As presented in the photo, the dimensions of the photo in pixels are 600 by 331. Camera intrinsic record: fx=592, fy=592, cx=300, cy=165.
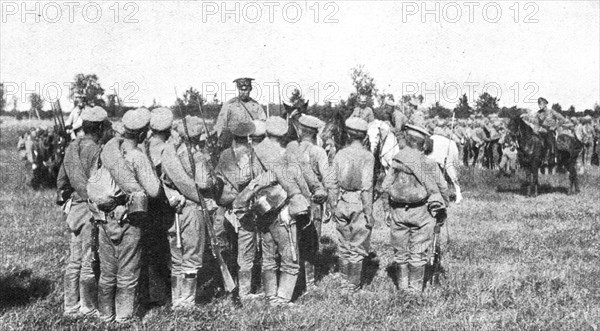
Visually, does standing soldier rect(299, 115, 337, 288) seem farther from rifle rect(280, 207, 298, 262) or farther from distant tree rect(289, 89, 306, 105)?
distant tree rect(289, 89, 306, 105)

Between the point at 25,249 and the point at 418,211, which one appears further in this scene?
the point at 25,249

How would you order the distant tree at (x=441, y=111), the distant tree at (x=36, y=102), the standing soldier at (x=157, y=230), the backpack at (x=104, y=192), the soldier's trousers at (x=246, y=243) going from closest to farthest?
1. the backpack at (x=104, y=192)
2. the standing soldier at (x=157, y=230)
3. the soldier's trousers at (x=246, y=243)
4. the distant tree at (x=36, y=102)
5. the distant tree at (x=441, y=111)

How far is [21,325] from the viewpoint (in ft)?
19.2

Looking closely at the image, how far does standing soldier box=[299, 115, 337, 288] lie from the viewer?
7624 millimetres

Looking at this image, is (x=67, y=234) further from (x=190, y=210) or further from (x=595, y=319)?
(x=595, y=319)

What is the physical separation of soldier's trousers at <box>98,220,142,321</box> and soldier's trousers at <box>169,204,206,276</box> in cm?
64

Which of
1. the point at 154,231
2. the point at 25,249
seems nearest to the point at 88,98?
the point at 25,249

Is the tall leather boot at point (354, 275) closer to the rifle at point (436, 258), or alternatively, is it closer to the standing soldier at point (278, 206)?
the rifle at point (436, 258)

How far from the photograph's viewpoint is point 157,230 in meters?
6.68

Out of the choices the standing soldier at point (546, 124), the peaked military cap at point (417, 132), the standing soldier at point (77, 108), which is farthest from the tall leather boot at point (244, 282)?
the standing soldier at point (546, 124)

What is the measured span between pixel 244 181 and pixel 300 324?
178cm

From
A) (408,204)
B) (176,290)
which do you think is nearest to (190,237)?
(176,290)

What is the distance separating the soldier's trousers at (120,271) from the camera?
226 inches

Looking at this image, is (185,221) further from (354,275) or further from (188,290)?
(354,275)
